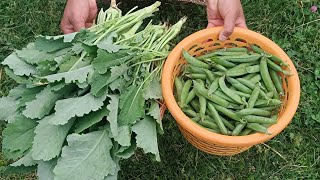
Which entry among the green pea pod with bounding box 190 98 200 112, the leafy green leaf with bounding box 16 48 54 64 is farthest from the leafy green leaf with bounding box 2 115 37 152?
the green pea pod with bounding box 190 98 200 112

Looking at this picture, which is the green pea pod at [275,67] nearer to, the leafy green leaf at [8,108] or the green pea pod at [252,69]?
the green pea pod at [252,69]

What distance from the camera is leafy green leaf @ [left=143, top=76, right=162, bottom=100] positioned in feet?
6.19

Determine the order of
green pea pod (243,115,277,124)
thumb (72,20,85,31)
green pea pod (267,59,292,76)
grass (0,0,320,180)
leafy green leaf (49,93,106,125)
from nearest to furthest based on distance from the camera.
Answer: leafy green leaf (49,93,106,125), green pea pod (243,115,277,124), green pea pod (267,59,292,76), thumb (72,20,85,31), grass (0,0,320,180)

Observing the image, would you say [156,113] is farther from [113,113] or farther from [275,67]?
[275,67]

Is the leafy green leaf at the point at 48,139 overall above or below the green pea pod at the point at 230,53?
below

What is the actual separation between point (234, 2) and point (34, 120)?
2.93ft

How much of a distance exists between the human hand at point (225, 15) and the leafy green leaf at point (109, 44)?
410mm

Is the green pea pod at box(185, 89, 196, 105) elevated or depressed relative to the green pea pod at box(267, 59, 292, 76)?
depressed

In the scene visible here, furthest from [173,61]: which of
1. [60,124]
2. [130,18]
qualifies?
[60,124]

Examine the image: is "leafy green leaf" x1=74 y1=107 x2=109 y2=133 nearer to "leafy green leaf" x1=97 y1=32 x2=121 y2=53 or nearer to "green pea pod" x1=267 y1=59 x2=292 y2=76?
"leafy green leaf" x1=97 y1=32 x2=121 y2=53

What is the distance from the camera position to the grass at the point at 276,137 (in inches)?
90.8

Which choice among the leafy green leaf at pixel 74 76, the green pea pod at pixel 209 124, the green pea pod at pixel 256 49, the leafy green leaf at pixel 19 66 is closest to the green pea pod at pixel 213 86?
the green pea pod at pixel 209 124

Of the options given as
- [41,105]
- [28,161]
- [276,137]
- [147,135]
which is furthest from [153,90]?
[276,137]

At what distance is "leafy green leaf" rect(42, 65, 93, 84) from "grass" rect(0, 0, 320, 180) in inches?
24.6
